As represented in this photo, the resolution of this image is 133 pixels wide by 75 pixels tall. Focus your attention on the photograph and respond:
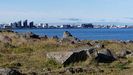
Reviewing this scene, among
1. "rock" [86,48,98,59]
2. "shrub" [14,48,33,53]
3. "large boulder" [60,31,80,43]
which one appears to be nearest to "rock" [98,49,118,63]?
"rock" [86,48,98,59]

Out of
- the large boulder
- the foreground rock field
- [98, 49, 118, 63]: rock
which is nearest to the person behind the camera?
the foreground rock field

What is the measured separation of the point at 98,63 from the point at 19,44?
13.6 metres

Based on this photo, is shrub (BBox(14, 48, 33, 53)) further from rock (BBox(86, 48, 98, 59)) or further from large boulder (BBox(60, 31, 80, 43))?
rock (BBox(86, 48, 98, 59))

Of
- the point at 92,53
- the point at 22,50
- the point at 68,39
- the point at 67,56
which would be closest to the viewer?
the point at 67,56

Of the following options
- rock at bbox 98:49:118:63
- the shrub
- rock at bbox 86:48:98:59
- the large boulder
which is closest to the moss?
the shrub

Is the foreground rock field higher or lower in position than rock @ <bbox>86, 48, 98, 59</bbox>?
lower

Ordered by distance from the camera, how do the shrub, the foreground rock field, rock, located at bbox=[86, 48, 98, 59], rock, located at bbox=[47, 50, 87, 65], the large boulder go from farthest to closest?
1. the large boulder
2. the shrub
3. rock, located at bbox=[86, 48, 98, 59]
4. rock, located at bbox=[47, 50, 87, 65]
5. the foreground rock field

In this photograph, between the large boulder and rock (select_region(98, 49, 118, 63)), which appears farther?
the large boulder

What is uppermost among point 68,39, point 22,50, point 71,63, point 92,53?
point 92,53

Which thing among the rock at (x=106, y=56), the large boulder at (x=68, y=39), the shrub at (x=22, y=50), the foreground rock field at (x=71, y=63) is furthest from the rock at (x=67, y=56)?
the large boulder at (x=68, y=39)

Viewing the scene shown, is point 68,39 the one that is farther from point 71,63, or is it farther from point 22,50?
point 71,63

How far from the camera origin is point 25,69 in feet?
71.3

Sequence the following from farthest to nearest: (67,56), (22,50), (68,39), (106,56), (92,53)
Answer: (68,39), (22,50), (106,56), (92,53), (67,56)

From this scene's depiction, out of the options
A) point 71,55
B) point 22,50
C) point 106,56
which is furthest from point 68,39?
point 71,55
